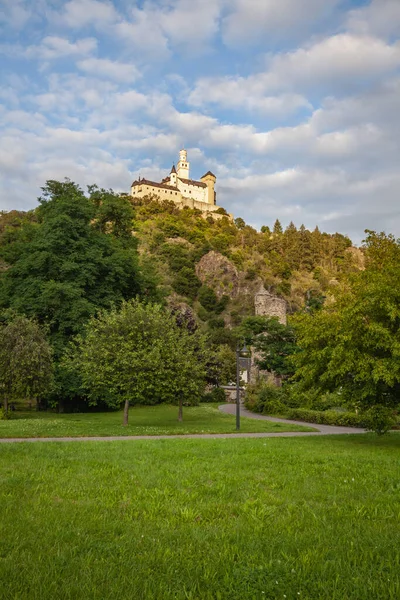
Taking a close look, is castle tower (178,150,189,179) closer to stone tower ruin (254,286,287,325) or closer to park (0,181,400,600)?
stone tower ruin (254,286,287,325)

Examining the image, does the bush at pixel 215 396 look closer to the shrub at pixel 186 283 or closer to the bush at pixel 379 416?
the shrub at pixel 186 283

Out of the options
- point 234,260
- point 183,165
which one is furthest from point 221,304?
point 183,165

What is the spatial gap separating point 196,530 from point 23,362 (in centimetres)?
2208

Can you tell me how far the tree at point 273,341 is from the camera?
35750 mm

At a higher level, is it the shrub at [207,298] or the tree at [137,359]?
the shrub at [207,298]

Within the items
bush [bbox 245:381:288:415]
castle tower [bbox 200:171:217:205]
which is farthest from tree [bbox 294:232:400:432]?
castle tower [bbox 200:171:217:205]

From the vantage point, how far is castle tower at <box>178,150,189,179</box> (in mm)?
161375

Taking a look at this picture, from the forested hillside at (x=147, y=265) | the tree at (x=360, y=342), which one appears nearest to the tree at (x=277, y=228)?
the forested hillside at (x=147, y=265)

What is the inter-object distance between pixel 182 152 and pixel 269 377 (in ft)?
435

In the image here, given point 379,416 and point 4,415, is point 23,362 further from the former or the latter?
point 379,416

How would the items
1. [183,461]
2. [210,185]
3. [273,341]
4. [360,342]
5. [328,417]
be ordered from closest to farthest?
[183,461]
[360,342]
[328,417]
[273,341]
[210,185]

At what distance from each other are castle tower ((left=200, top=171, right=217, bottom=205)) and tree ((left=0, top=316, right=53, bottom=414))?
124516 mm

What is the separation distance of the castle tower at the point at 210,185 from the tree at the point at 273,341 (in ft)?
370

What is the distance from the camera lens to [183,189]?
469 ft
